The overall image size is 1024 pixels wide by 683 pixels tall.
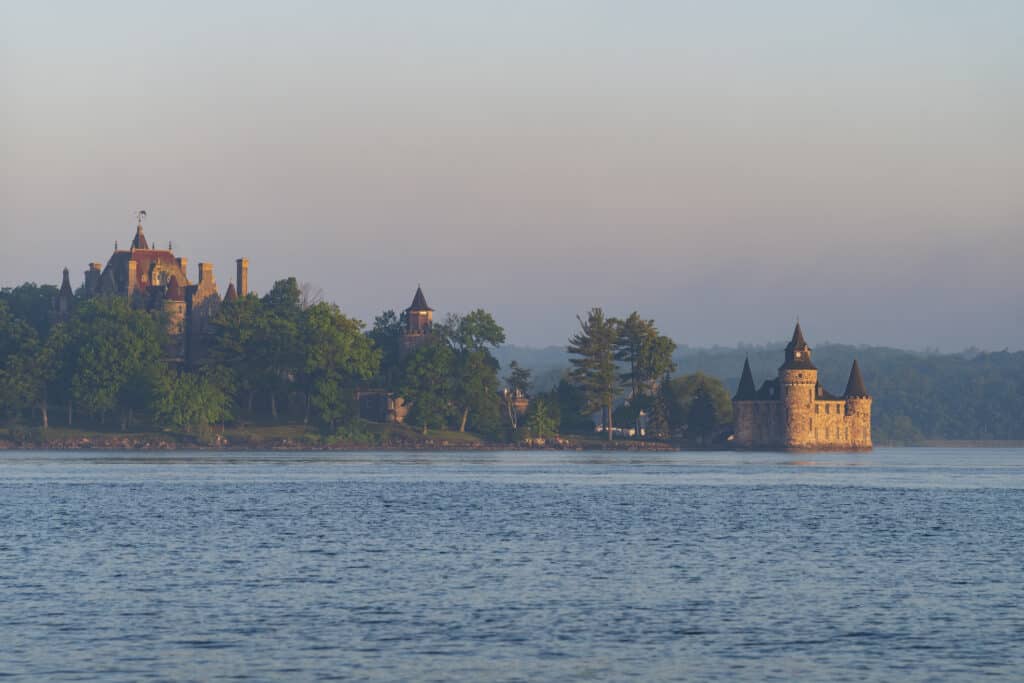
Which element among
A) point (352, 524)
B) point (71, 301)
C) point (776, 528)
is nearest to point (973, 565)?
point (776, 528)

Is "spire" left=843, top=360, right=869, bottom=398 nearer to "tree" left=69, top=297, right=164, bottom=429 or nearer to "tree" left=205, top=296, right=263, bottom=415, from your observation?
"tree" left=205, top=296, right=263, bottom=415

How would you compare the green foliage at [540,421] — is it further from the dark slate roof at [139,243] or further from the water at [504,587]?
the water at [504,587]

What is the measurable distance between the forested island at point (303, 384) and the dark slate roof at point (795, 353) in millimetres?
9968

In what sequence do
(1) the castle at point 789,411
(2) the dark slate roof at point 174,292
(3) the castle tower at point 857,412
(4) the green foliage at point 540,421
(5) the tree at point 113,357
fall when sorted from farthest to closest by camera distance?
(3) the castle tower at point 857,412 → (2) the dark slate roof at point 174,292 → (1) the castle at point 789,411 → (4) the green foliage at point 540,421 → (5) the tree at point 113,357

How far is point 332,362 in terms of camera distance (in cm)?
17350

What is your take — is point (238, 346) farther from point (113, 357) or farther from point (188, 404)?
point (113, 357)

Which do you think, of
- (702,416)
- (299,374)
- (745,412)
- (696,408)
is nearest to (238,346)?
(299,374)

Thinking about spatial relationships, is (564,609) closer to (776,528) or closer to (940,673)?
(940,673)

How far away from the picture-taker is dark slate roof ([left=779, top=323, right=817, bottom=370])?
183 m

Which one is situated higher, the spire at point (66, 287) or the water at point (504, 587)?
the spire at point (66, 287)

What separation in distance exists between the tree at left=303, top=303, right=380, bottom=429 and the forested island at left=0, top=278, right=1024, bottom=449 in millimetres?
219

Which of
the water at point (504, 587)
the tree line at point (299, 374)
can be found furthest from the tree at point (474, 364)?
the water at point (504, 587)

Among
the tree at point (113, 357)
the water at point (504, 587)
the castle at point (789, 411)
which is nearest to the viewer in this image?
the water at point (504, 587)

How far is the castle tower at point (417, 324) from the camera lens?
192125 mm
